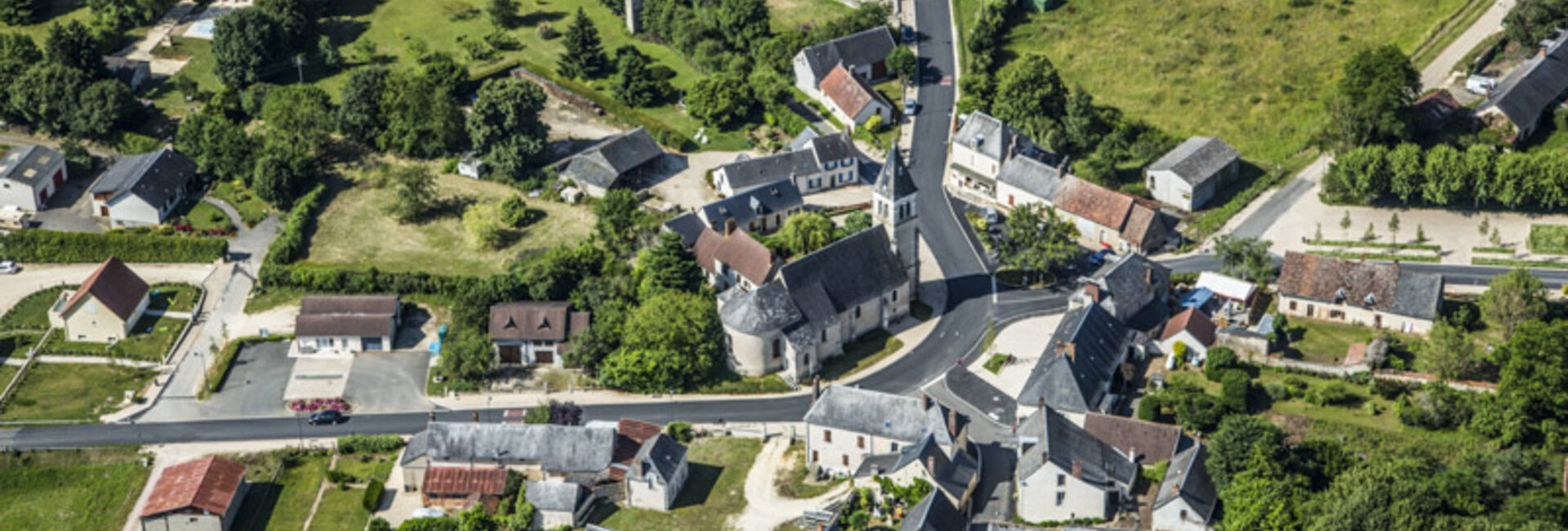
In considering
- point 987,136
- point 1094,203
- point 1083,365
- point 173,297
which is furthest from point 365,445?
point 1094,203

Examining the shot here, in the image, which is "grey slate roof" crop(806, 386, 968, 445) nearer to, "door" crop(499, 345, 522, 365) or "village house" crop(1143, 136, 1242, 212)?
"door" crop(499, 345, 522, 365)

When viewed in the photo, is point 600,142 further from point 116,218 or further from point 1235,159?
point 1235,159

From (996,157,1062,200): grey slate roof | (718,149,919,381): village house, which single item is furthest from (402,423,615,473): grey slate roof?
(996,157,1062,200): grey slate roof

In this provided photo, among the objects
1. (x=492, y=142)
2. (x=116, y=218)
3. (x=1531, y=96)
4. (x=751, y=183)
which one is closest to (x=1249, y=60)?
(x=1531, y=96)

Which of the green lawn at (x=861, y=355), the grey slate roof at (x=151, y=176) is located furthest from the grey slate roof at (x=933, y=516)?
the grey slate roof at (x=151, y=176)

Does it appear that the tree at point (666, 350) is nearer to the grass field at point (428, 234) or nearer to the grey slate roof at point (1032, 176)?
the grass field at point (428, 234)
